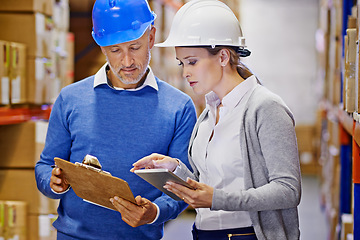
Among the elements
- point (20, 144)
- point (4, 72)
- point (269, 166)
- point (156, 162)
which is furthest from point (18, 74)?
point (269, 166)

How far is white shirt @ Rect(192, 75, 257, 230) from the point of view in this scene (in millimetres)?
2375

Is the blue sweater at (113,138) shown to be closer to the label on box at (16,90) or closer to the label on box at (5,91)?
the label on box at (5,91)

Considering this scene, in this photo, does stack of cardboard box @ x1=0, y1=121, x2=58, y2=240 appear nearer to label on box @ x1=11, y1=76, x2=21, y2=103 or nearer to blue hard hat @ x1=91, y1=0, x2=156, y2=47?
label on box @ x1=11, y1=76, x2=21, y2=103

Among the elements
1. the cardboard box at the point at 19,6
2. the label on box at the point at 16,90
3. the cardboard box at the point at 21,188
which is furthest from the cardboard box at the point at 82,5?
the cardboard box at the point at 21,188

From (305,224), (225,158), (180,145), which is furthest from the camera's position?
(305,224)

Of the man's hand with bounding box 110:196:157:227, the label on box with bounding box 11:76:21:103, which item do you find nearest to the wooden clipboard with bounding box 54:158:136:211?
the man's hand with bounding box 110:196:157:227

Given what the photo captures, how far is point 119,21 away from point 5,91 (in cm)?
170

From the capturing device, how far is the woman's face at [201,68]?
2.46 metres

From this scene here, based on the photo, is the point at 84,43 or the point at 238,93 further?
the point at 84,43

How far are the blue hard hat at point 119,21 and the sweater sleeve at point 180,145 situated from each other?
0.44 m

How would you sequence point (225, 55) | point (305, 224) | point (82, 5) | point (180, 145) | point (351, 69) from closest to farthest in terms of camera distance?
point (225, 55)
point (180, 145)
point (351, 69)
point (82, 5)
point (305, 224)

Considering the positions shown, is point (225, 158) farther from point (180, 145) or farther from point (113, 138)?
point (113, 138)

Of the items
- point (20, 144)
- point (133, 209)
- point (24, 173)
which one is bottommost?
point (24, 173)

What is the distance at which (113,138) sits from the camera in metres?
2.73
